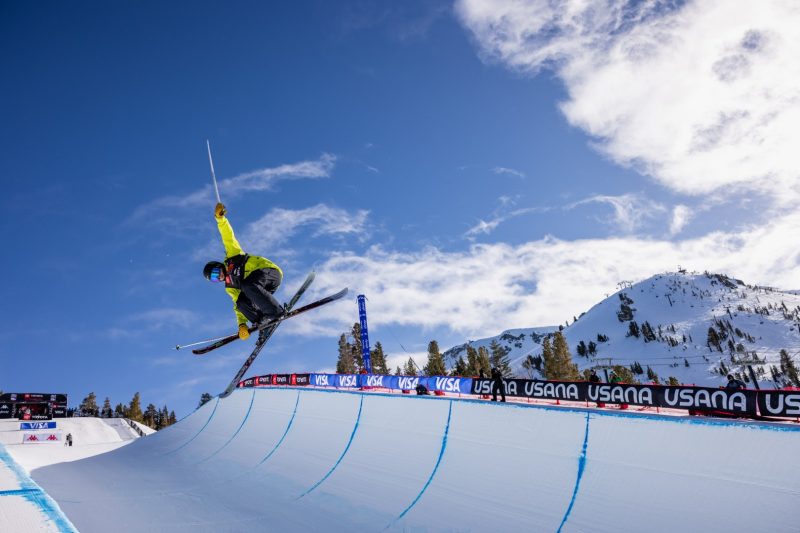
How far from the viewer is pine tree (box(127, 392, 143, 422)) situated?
71688mm

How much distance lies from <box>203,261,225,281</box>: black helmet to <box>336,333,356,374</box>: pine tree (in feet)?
180

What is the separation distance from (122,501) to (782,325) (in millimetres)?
202846

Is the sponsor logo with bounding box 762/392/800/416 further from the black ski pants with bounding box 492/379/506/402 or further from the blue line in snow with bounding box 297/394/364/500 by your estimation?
the blue line in snow with bounding box 297/394/364/500

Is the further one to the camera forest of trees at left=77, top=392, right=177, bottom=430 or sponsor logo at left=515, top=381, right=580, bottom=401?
forest of trees at left=77, top=392, right=177, bottom=430

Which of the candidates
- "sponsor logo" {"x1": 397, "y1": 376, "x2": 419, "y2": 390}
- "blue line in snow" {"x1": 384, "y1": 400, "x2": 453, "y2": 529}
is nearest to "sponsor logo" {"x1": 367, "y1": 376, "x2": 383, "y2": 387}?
"sponsor logo" {"x1": 397, "y1": 376, "x2": 419, "y2": 390}

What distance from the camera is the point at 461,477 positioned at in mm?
8773

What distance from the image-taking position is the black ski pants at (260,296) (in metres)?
7.13

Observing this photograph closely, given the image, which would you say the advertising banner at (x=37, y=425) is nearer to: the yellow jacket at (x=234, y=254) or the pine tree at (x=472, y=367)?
the pine tree at (x=472, y=367)

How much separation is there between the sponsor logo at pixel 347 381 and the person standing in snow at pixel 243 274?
15.0 m

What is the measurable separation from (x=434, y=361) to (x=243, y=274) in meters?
57.9

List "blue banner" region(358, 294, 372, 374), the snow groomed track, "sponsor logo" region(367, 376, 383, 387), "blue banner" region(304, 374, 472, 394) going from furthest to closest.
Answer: "blue banner" region(358, 294, 372, 374), "sponsor logo" region(367, 376, 383, 387), "blue banner" region(304, 374, 472, 394), the snow groomed track

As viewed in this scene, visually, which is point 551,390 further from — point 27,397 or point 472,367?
point 27,397

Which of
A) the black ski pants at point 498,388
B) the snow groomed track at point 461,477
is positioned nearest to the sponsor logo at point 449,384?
the black ski pants at point 498,388

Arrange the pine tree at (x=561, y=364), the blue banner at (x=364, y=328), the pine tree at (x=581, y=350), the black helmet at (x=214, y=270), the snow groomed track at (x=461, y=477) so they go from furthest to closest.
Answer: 1. the pine tree at (x=581, y=350)
2. the pine tree at (x=561, y=364)
3. the blue banner at (x=364, y=328)
4. the black helmet at (x=214, y=270)
5. the snow groomed track at (x=461, y=477)
